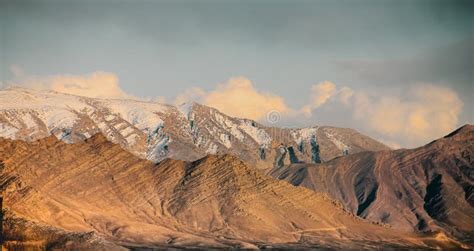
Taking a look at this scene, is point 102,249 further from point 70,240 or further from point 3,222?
point 3,222

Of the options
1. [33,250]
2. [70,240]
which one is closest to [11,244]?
[33,250]

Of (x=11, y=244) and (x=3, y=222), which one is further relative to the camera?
(x=3, y=222)

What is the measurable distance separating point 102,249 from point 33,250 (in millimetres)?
18468

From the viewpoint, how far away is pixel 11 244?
182 m

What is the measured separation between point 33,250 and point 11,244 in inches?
227

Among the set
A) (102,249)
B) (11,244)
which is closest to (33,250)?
(11,244)

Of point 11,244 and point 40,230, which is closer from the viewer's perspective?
point 11,244

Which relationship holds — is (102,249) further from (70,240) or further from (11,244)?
(11,244)

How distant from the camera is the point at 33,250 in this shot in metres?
185

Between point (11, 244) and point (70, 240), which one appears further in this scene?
point (70, 240)

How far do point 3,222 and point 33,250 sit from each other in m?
13.8

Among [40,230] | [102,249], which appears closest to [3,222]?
[40,230]

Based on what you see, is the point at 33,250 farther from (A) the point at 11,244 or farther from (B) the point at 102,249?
(B) the point at 102,249

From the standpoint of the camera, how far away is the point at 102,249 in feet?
650
